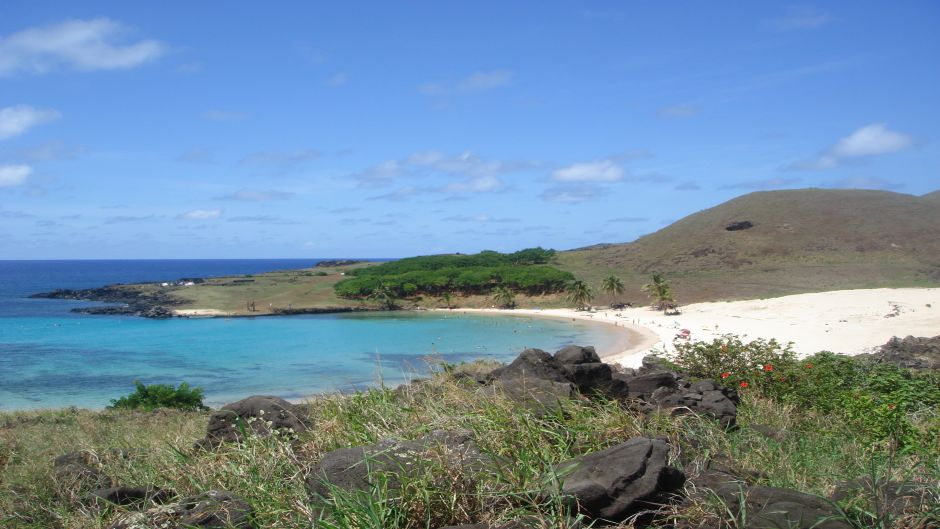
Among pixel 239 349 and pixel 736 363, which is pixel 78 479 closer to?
pixel 736 363

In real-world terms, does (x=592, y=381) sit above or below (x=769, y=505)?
above

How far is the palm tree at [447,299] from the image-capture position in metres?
75.2

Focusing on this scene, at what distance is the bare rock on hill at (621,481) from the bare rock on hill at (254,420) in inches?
125

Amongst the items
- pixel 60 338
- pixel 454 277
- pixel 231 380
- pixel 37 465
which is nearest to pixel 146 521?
pixel 37 465

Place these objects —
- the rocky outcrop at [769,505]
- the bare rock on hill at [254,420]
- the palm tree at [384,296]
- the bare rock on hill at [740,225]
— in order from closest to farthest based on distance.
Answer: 1. the rocky outcrop at [769,505]
2. the bare rock on hill at [254,420]
3. the palm tree at [384,296]
4. the bare rock on hill at [740,225]

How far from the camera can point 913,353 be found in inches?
750

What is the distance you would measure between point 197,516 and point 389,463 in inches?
50.1

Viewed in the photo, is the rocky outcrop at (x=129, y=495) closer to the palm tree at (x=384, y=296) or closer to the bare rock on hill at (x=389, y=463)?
the bare rock on hill at (x=389, y=463)

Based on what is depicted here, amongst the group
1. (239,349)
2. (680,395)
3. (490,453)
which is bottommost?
(239,349)

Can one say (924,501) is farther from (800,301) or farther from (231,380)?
(800,301)

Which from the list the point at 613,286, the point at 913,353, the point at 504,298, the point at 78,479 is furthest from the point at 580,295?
the point at 78,479

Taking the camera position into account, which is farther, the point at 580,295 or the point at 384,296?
the point at 384,296

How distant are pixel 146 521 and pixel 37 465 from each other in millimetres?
3514

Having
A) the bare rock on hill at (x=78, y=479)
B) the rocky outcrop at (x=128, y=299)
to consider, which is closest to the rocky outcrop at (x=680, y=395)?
the bare rock on hill at (x=78, y=479)
